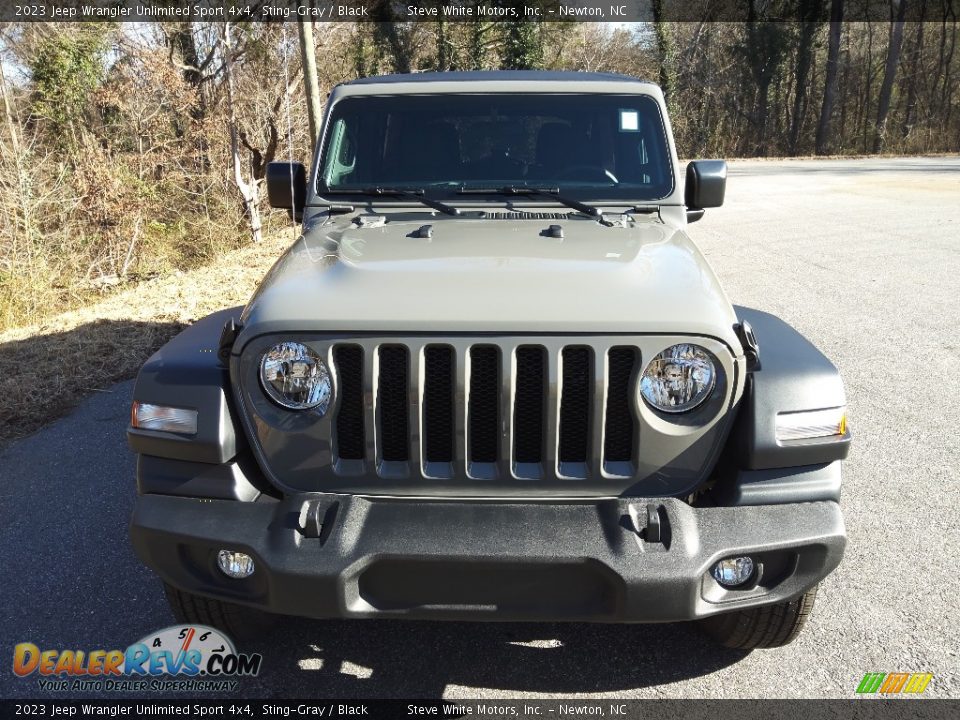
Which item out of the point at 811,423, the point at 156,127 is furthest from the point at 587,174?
the point at 156,127

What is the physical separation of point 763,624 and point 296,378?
1.71 metres

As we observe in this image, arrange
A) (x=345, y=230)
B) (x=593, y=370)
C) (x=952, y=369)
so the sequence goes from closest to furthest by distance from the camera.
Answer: (x=593, y=370), (x=345, y=230), (x=952, y=369)

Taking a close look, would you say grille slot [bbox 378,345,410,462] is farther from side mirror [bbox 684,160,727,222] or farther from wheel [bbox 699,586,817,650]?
side mirror [bbox 684,160,727,222]

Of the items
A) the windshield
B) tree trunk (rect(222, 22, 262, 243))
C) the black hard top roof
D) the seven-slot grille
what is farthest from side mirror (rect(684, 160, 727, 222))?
tree trunk (rect(222, 22, 262, 243))

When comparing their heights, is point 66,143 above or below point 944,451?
above

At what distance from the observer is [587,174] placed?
361 centimetres

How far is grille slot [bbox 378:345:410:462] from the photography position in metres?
2.31

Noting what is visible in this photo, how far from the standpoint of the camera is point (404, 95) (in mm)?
3717

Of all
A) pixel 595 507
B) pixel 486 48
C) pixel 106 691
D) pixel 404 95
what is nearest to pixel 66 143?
pixel 404 95

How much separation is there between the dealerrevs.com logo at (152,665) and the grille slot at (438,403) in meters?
1.11

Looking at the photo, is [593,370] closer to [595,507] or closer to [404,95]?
[595,507]

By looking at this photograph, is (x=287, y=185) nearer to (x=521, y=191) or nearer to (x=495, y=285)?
(x=521, y=191)

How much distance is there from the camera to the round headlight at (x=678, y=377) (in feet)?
7.50

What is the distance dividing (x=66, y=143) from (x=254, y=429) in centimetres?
1369
